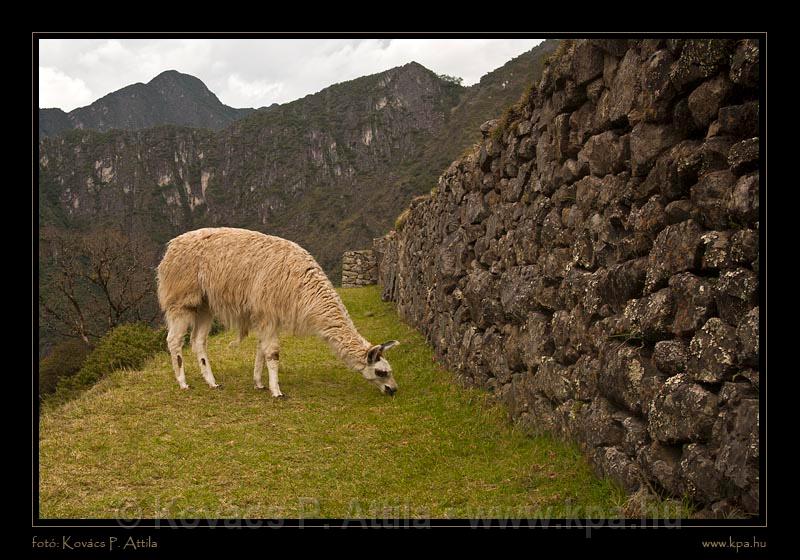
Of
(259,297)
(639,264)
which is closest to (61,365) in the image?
(259,297)

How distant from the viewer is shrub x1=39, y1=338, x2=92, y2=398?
13.8 meters

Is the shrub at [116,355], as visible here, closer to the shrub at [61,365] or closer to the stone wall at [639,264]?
the shrub at [61,365]

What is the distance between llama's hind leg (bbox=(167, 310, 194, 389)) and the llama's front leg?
3.94 feet

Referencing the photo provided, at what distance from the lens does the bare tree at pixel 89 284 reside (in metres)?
21.2

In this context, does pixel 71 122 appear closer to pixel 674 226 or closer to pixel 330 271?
pixel 330 271

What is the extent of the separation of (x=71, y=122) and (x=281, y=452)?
87.8 m

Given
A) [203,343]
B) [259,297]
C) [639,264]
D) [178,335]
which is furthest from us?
[203,343]

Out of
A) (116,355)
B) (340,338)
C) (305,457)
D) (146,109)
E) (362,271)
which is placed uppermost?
(146,109)

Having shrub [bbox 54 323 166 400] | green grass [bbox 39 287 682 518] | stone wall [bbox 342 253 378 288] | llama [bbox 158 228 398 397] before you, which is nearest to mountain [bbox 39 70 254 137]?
stone wall [bbox 342 253 378 288]

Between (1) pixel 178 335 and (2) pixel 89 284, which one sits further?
(2) pixel 89 284

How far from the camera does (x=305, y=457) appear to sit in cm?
523

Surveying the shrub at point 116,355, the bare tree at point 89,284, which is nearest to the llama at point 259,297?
the shrub at point 116,355

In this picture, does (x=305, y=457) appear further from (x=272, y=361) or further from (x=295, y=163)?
(x=295, y=163)

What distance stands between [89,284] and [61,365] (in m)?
9.63
